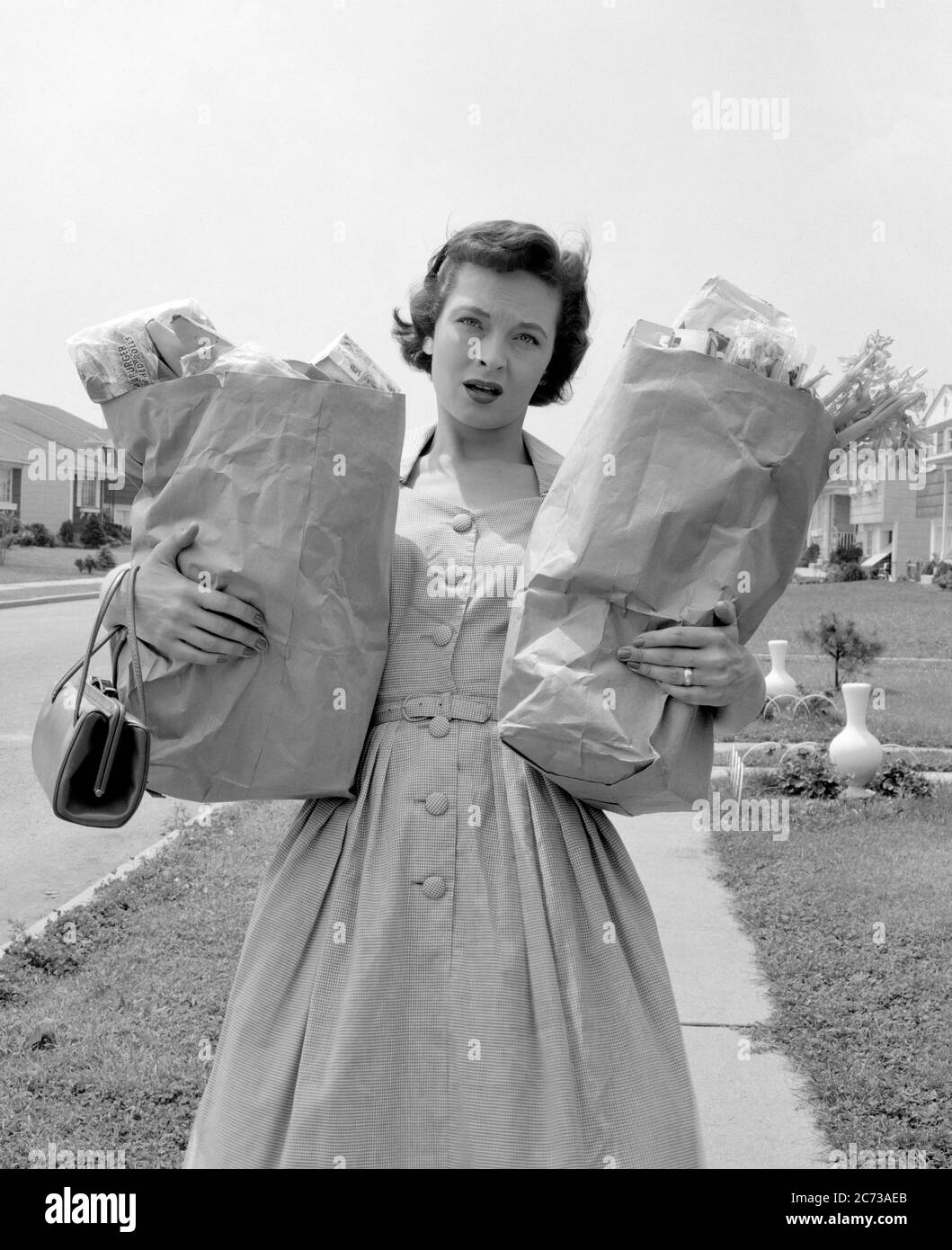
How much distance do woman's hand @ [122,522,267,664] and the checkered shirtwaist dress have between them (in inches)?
11.4

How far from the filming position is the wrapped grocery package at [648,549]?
169cm

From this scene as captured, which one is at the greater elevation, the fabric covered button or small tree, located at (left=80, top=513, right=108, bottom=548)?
the fabric covered button

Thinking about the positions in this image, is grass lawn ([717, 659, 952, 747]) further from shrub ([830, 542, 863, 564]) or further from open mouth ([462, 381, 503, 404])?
shrub ([830, 542, 863, 564])

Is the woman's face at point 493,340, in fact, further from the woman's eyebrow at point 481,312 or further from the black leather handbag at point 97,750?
the black leather handbag at point 97,750

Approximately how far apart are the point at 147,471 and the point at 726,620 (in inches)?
33.8

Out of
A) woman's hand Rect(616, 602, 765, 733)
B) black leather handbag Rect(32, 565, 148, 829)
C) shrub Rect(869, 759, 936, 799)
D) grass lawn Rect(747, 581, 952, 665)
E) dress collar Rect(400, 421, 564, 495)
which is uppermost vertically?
dress collar Rect(400, 421, 564, 495)

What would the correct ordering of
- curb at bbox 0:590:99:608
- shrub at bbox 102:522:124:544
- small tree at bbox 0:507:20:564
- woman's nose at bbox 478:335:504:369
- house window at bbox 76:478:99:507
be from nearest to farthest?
woman's nose at bbox 478:335:504:369 → curb at bbox 0:590:99:608 → small tree at bbox 0:507:20:564 → shrub at bbox 102:522:124:544 → house window at bbox 76:478:99:507

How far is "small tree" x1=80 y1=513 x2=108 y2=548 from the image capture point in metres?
45.5

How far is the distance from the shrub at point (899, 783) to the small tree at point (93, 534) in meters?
40.4

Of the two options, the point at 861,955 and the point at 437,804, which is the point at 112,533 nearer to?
the point at 861,955

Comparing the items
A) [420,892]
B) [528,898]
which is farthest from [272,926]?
[528,898]

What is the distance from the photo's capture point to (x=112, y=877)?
5.81m

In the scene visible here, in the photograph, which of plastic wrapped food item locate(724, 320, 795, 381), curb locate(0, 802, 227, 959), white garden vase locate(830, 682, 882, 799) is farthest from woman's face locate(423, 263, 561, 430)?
white garden vase locate(830, 682, 882, 799)

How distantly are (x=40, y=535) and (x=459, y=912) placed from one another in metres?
47.5
